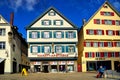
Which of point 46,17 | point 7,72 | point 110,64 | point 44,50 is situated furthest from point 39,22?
point 110,64

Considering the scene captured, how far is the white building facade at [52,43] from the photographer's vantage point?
2161 inches

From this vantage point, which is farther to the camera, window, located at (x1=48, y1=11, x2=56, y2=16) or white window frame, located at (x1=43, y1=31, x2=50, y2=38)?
window, located at (x1=48, y1=11, x2=56, y2=16)

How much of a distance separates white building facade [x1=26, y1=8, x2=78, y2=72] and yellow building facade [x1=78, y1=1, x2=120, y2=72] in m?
3.08

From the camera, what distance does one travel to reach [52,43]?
2175 inches

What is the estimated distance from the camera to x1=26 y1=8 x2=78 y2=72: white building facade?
180ft

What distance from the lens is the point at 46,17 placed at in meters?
56.0

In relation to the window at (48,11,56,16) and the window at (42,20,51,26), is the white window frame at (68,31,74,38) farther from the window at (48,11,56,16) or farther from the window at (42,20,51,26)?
the window at (48,11,56,16)

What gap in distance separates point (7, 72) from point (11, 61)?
2365 millimetres

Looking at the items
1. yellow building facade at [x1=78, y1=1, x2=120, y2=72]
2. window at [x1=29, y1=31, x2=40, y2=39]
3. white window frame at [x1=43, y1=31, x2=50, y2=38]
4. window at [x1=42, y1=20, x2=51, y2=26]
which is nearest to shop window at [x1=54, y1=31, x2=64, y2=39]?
white window frame at [x1=43, y1=31, x2=50, y2=38]

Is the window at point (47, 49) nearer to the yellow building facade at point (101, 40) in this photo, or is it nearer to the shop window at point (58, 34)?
the shop window at point (58, 34)

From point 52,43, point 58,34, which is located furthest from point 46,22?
point 52,43

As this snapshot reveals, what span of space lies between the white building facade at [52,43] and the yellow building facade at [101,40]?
3077 millimetres

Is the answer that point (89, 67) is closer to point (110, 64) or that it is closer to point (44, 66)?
point (110, 64)

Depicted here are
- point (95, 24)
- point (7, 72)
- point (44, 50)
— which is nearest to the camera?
point (7, 72)
